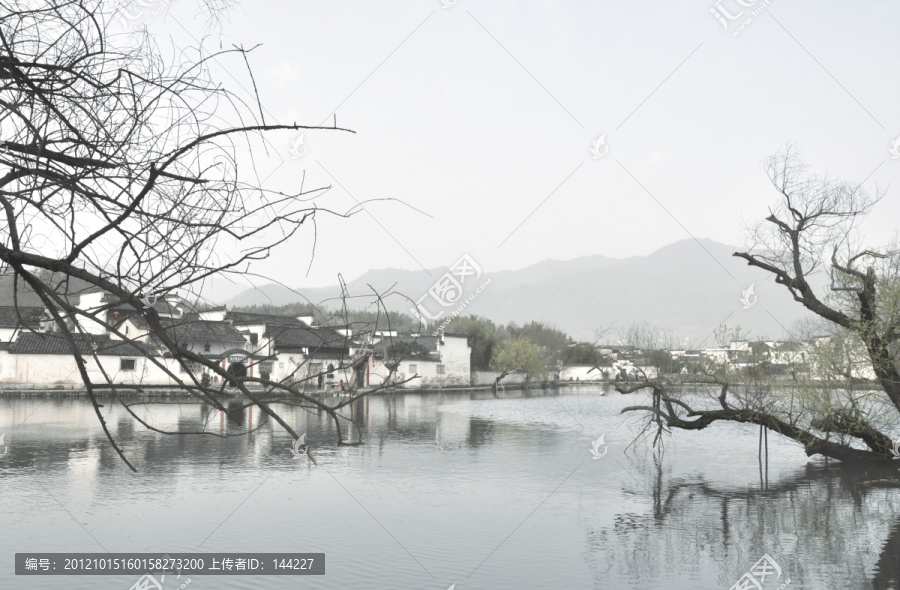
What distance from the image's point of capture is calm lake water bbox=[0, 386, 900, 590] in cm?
845

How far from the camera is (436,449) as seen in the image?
57.6 feet

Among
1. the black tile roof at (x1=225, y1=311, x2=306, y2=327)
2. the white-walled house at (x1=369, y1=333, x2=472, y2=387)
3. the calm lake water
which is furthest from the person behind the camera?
the white-walled house at (x1=369, y1=333, x2=472, y2=387)

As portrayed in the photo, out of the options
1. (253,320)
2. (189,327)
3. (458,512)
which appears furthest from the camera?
(253,320)

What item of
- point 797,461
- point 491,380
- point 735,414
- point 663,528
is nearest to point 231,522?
point 663,528

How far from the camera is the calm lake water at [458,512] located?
845 centimetres

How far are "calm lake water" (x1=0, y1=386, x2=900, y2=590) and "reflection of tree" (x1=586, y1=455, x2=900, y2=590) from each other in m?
0.03

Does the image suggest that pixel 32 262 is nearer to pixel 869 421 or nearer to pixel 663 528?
pixel 663 528

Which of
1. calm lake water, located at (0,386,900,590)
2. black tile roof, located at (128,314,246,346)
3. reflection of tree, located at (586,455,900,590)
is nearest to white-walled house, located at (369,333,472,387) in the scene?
calm lake water, located at (0,386,900,590)

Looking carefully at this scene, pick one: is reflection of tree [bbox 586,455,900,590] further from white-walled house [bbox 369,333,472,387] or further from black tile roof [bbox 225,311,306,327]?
white-walled house [bbox 369,333,472,387]

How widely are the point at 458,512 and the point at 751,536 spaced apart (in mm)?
4080

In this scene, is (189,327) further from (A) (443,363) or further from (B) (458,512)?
(A) (443,363)

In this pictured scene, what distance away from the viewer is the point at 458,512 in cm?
1096

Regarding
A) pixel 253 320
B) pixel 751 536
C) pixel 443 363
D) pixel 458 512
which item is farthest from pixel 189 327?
pixel 443 363

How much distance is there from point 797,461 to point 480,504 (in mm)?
9025
